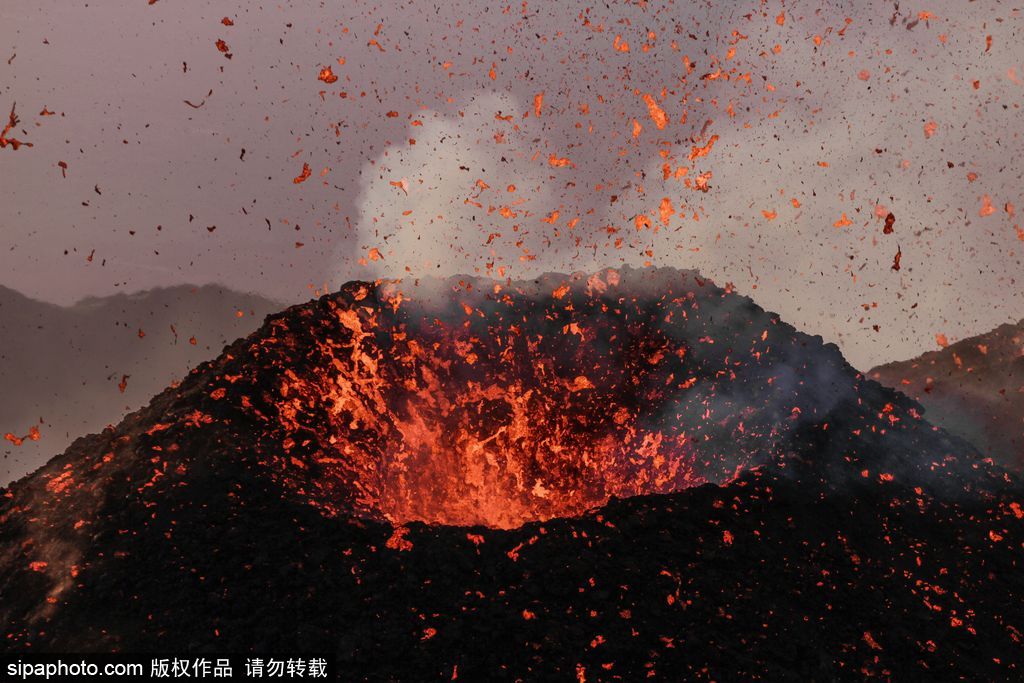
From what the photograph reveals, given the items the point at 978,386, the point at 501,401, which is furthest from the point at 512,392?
the point at 978,386

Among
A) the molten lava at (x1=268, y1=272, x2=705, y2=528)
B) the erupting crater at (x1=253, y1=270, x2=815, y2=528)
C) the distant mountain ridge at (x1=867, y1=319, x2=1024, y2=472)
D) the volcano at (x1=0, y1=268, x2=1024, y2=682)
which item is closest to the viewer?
the volcano at (x1=0, y1=268, x2=1024, y2=682)

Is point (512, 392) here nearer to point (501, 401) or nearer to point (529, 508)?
point (501, 401)

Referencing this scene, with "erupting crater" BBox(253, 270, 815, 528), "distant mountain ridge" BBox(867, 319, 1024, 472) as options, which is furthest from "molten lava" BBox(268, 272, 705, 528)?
"distant mountain ridge" BBox(867, 319, 1024, 472)

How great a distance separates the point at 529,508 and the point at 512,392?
2269 millimetres

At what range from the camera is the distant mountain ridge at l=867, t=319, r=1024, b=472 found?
20453mm

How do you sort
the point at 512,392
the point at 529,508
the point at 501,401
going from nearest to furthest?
the point at 529,508 < the point at 501,401 < the point at 512,392

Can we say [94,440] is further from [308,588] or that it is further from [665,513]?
[665,513]

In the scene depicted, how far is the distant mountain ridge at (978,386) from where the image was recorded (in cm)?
2045

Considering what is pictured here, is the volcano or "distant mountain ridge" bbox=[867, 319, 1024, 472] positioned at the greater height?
"distant mountain ridge" bbox=[867, 319, 1024, 472]

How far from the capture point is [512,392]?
563 inches

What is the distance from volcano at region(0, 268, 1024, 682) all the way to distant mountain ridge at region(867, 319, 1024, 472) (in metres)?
8.62

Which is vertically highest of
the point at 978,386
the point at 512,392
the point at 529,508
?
the point at 978,386

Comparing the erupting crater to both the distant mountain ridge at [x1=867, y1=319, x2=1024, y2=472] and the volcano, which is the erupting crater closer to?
the volcano

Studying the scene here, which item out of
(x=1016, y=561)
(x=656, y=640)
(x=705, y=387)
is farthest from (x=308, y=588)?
(x=1016, y=561)
